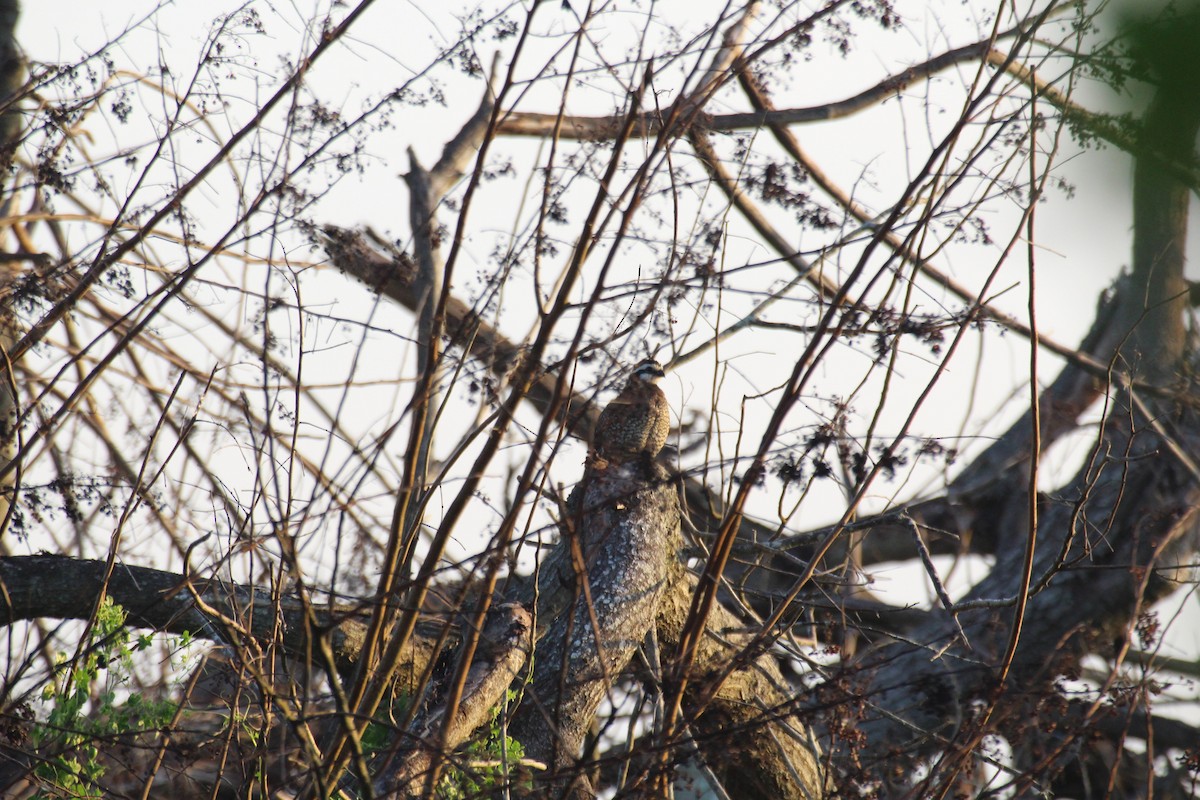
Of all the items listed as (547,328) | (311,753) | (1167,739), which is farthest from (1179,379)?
(311,753)

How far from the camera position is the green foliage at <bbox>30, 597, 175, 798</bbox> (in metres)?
2.01

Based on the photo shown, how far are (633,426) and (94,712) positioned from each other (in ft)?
4.78

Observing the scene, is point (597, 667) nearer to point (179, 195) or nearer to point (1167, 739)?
point (179, 195)

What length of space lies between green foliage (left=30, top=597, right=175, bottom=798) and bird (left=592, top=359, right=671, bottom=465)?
1.22 meters

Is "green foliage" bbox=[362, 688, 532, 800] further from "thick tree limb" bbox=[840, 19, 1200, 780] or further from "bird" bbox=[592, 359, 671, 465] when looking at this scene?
"thick tree limb" bbox=[840, 19, 1200, 780]

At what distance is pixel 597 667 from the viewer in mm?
2793

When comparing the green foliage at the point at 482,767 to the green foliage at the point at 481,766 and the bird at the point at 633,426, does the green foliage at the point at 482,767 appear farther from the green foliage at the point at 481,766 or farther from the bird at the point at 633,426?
the bird at the point at 633,426

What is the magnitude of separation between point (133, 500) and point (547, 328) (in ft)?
3.14

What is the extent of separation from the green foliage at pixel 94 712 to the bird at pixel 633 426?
47.9 inches

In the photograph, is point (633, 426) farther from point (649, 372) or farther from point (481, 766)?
point (481, 766)

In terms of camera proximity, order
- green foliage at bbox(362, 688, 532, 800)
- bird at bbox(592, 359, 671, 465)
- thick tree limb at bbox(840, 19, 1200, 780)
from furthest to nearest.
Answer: thick tree limb at bbox(840, 19, 1200, 780), bird at bbox(592, 359, 671, 465), green foliage at bbox(362, 688, 532, 800)

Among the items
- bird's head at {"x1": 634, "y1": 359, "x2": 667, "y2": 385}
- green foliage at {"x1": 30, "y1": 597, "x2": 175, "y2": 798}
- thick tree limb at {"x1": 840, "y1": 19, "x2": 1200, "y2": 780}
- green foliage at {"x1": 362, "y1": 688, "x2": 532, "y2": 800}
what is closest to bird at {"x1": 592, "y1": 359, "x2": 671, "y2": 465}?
bird's head at {"x1": 634, "y1": 359, "x2": 667, "y2": 385}

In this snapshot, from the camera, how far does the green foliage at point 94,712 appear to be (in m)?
2.01

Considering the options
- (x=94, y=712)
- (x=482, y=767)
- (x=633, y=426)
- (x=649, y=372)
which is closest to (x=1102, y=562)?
(x=633, y=426)
